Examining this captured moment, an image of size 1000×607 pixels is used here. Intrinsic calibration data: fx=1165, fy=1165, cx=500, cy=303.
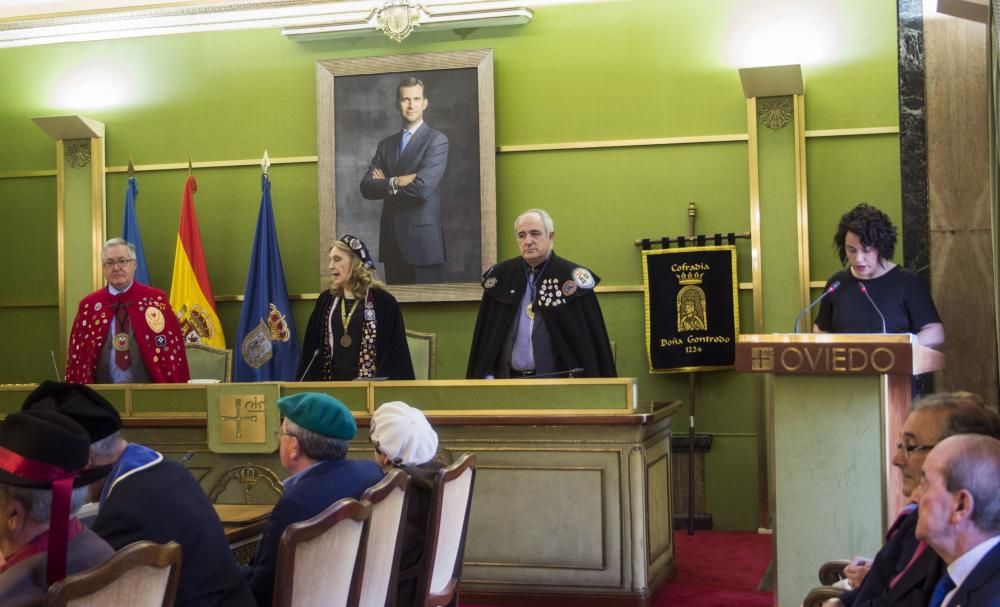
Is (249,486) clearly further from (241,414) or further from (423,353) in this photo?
(423,353)

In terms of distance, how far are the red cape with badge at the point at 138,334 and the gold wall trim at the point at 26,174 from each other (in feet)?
6.71

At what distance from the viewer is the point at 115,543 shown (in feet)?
7.93

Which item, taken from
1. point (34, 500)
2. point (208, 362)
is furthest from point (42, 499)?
point (208, 362)

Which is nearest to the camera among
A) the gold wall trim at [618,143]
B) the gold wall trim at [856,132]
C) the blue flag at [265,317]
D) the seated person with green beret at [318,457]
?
the seated person with green beret at [318,457]

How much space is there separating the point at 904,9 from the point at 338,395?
386 cm

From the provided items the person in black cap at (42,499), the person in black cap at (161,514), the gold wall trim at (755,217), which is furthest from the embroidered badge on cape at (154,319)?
the person in black cap at (42,499)

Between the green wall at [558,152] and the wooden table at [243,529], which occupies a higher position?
the green wall at [558,152]

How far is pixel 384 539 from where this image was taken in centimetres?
290

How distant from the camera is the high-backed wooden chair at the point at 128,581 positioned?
1.69m

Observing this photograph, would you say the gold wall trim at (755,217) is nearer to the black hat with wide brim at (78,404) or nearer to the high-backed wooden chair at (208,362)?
the high-backed wooden chair at (208,362)

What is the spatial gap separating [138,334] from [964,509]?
475 cm

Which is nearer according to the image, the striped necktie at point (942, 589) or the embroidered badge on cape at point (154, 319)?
the striped necktie at point (942, 589)

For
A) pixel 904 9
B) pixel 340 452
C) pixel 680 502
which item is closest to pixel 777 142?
pixel 904 9

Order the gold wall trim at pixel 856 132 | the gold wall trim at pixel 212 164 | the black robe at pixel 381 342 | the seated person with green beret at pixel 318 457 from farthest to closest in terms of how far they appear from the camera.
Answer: the gold wall trim at pixel 212 164 → the gold wall trim at pixel 856 132 → the black robe at pixel 381 342 → the seated person with green beret at pixel 318 457
